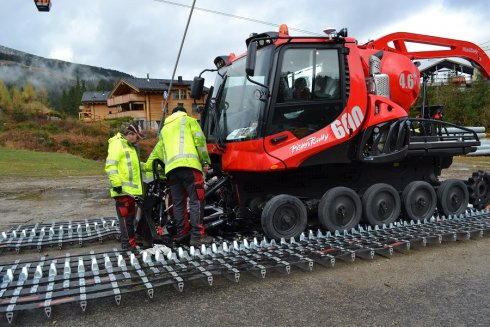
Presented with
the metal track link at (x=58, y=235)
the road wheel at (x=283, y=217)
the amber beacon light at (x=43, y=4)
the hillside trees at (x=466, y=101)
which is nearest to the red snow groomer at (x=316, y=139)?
the road wheel at (x=283, y=217)

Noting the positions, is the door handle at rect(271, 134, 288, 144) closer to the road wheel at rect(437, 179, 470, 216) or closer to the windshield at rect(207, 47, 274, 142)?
the windshield at rect(207, 47, 274, 142)

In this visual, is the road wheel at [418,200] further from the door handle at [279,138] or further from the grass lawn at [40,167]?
the grass lawn at [40,167]

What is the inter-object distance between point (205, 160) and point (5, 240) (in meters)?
2.92

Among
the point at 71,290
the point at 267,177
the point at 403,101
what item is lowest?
the point at 71,290

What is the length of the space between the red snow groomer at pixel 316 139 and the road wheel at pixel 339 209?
1 cm

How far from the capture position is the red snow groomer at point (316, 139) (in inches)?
200

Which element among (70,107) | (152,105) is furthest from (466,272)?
(70,107)

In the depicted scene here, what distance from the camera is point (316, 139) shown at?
527 cm

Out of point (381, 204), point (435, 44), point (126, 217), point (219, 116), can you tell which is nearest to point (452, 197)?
point (381, 204)

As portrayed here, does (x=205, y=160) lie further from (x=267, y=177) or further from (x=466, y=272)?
(x=466, y=272)

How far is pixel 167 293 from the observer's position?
3939 mm

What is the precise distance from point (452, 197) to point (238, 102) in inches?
145

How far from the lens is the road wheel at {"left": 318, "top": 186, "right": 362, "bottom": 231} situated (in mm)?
5367

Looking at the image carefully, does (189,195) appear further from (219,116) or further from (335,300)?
(335,300)
